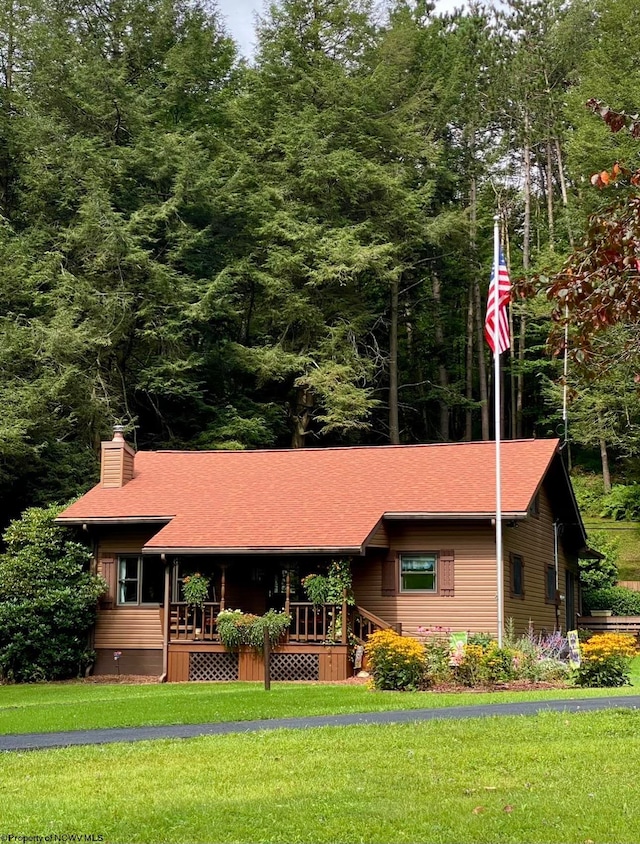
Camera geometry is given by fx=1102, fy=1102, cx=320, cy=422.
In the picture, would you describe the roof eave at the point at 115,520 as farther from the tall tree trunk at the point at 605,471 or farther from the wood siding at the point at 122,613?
the tall tree trunk at the point at 605,471

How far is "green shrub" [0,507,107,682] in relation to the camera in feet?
85.6

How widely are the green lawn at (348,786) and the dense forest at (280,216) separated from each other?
77.5 ft

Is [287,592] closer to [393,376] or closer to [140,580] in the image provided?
[140,580]

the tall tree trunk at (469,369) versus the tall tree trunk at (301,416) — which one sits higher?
the tall tree trunk at (469,369)

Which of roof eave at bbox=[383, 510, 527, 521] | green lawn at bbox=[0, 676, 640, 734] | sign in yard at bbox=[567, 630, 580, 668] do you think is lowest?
green lawn at bbox=[0, 676, 640, 734]

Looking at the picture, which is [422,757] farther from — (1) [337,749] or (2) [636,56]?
(2) [636,56]

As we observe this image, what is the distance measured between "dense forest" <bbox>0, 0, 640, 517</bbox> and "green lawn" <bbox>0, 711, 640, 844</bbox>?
23.6m

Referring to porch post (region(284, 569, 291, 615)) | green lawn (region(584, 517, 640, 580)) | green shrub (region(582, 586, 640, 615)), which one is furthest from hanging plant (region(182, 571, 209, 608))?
green lawn (region(584, 517, 640, 580))

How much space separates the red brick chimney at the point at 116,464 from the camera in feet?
96.1

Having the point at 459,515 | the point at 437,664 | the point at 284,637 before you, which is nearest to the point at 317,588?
the point at 284,637

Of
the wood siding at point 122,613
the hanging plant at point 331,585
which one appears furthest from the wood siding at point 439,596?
the wood siding at point 122,613

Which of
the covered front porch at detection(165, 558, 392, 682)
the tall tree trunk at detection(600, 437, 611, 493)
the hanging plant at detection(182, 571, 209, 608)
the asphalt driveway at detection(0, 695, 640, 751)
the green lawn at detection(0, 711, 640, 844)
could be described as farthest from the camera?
the tall tree trunk at detection(600, 437, 611, 493)

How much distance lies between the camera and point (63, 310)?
36969 millimetres

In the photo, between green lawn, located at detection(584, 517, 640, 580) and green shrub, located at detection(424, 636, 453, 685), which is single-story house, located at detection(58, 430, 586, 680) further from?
green lawn, located at detection(584, 517, 640, 580)
